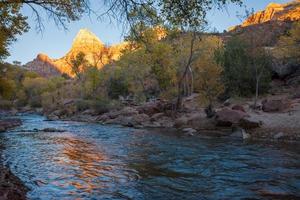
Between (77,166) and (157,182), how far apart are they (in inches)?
164

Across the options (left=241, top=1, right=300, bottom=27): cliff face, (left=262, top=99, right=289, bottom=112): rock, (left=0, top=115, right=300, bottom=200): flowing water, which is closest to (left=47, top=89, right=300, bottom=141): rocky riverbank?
(left=262, top=99, right=289, bottom=112): rock

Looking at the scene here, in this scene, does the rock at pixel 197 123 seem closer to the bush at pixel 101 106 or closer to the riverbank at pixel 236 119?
the riverbank at pixel 236 119

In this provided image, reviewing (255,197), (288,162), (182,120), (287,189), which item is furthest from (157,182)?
(182,120)

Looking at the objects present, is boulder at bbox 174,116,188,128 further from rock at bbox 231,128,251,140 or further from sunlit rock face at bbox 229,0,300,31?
sunlit rock face at bbox 229,0,300,31

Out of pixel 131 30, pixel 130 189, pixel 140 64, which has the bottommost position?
pixel 130 189

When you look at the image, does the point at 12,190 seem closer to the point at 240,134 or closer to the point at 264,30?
the point at 240,134

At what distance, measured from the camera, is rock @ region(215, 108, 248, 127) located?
2469cm

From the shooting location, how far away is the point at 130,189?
9812 millimetres

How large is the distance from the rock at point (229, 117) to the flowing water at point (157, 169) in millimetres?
4889

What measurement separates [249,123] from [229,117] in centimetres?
193

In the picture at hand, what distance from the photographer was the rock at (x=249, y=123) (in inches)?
923

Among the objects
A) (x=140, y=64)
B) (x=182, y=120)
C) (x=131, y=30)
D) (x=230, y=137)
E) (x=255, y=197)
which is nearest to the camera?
(x=131, y=30)

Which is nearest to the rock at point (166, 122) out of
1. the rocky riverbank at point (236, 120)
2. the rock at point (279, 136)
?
the rocky riverbank at point (236, 120)

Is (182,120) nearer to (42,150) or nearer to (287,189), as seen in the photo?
(42,150)
